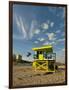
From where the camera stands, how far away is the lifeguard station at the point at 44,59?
7.09 ft

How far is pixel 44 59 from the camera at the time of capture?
218 centimetres

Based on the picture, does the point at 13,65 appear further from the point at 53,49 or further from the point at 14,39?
the point at 53,49

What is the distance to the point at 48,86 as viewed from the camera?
2188 mm

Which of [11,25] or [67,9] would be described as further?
[67,9]

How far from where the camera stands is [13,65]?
212 centimetres

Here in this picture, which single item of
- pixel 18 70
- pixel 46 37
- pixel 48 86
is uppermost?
pixel 46 37

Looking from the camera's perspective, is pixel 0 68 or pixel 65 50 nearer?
pixel 0 68

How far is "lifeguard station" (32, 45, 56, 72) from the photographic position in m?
2.16

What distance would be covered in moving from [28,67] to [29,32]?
13.9 inches

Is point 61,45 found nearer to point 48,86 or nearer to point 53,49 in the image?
point 53,49

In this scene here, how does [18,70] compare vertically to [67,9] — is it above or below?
below

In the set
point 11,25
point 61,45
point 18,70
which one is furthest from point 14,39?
point 61,45

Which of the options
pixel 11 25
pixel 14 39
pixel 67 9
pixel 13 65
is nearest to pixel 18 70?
pixel 13 65

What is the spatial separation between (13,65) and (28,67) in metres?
0.15
